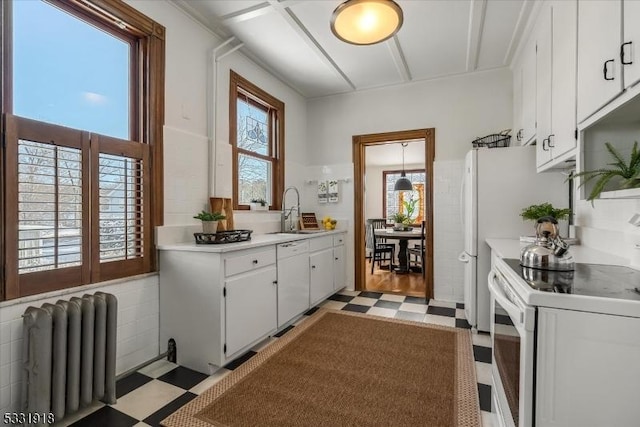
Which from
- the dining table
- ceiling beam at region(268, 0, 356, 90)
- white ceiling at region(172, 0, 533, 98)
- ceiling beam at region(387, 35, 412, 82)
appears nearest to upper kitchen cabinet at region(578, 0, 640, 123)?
white ceiling at region(172, 0, 533, 98)

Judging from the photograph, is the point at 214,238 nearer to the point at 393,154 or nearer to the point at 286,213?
the point at 286,213

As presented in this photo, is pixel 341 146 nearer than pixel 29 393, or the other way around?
pixel 29 393

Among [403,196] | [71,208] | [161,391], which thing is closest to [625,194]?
[161,391]

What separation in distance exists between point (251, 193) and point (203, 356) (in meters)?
1.84

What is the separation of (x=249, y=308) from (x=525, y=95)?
121 inches

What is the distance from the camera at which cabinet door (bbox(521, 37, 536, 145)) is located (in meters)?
2.49

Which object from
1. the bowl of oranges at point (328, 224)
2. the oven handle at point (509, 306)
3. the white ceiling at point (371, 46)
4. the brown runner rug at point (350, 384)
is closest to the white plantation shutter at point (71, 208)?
the brown runner rug at point (350, 384)

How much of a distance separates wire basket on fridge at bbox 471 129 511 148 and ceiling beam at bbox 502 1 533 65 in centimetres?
77

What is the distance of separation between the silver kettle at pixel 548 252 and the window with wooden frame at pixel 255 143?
252cm

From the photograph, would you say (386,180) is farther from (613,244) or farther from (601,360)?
(601,360)

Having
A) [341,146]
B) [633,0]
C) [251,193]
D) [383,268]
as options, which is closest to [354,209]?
[341,146]

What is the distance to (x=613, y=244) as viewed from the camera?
169 cm

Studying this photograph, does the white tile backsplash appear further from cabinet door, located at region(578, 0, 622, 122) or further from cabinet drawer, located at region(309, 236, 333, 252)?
cabinet door, located at region(578, 0, 622, 122)

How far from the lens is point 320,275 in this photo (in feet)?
11.4
